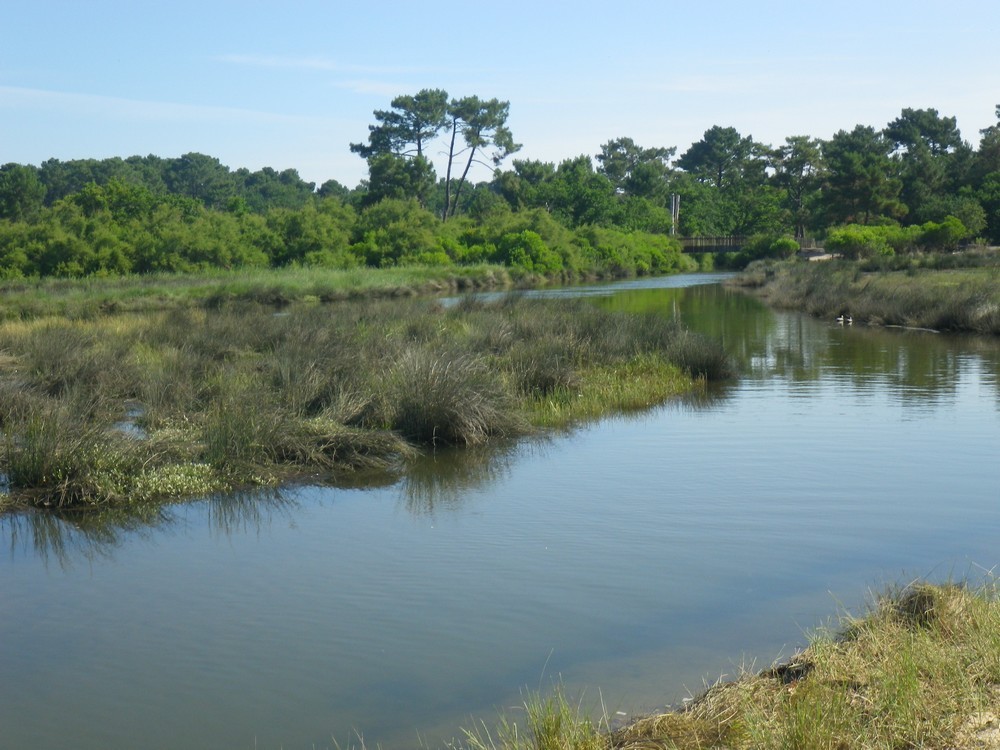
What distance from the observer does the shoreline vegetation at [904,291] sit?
85.1 feet

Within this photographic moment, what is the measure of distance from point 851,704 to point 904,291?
1051 inches

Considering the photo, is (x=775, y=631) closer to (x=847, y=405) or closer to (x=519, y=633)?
(x=519, y=633)

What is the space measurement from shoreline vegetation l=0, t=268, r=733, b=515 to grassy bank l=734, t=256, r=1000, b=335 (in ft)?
29.6

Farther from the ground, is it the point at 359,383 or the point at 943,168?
the point at 943,168

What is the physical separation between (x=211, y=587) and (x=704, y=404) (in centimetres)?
969

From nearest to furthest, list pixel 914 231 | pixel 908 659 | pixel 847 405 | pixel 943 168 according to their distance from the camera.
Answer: pixel 908 659 < pixel 847 405 < pixel 914 231 < pixel 943 168

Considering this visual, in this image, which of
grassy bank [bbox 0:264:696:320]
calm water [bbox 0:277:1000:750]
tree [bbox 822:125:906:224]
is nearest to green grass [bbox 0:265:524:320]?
grassy bank [bbox 0:264:696:320]

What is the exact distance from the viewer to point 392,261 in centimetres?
6297

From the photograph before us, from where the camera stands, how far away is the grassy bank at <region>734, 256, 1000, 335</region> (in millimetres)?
25844

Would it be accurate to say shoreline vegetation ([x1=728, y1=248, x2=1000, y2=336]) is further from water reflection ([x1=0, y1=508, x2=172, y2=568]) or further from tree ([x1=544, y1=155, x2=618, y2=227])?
tree ([x1=544, y1=155, x2=618, y2=227])

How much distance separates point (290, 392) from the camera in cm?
1341

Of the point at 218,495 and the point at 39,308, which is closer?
the point at 218,495

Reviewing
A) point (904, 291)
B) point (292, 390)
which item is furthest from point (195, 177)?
point (292, 390)

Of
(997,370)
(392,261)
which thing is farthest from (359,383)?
(392,261)
